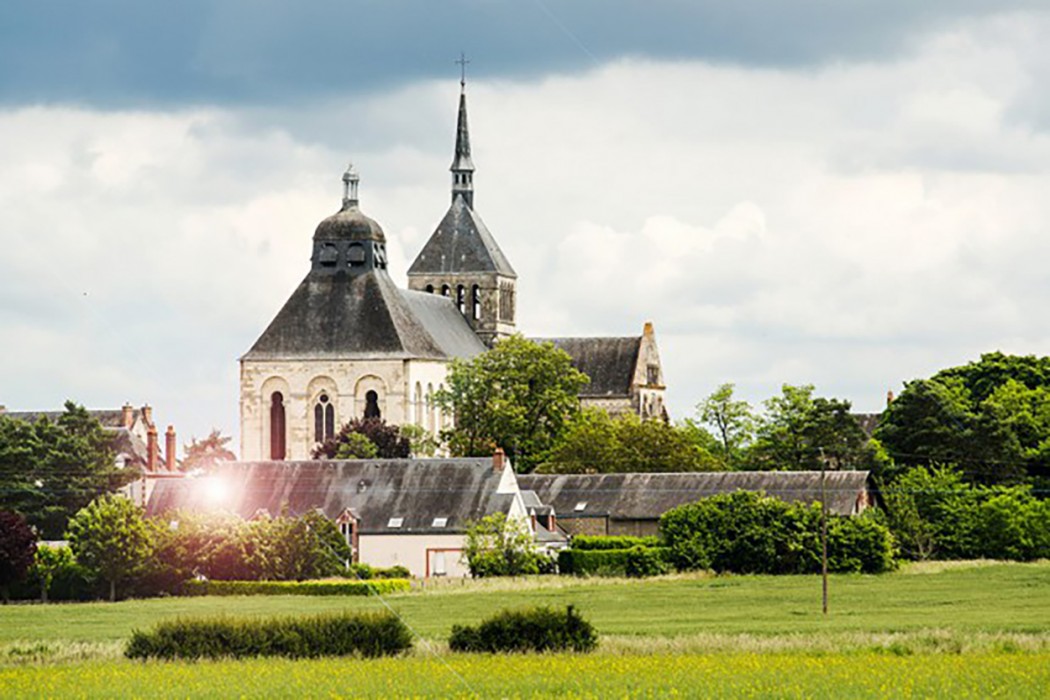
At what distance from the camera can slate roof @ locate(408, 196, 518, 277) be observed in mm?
148000

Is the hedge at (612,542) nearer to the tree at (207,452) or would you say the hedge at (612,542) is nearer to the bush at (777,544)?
the bush at (777,544)

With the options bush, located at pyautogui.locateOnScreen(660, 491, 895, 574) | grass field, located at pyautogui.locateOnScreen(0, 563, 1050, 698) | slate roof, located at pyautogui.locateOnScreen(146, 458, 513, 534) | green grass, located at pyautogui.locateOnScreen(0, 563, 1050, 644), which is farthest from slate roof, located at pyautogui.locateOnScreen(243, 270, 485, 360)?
grass field, located at pyautogui.locateOnScreen(0, 563, 1050, 698)

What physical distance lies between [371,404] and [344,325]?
15.1ft

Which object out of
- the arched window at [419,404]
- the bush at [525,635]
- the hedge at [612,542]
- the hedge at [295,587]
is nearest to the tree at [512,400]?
the arched window at [419,404]

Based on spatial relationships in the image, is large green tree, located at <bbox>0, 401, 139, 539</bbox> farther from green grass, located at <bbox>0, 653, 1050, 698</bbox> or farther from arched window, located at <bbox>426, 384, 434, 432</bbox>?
green grass, located at <bbox>0, 653, 1050, 698</bbox>

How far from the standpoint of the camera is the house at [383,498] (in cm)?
8812

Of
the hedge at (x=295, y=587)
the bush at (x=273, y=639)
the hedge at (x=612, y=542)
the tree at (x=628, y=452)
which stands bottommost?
the bush at (x=273, y=639)

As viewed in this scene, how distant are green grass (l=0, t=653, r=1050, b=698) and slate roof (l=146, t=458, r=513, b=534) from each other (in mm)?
45327

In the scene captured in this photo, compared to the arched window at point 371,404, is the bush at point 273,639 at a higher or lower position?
lower

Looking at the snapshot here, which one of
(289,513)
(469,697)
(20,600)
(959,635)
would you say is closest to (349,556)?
(289,513)

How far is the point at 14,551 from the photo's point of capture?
76.3m

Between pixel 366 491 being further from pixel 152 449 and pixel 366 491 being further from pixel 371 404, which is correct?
pixel 371 404

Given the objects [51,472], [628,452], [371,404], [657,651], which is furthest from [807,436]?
[657,651]

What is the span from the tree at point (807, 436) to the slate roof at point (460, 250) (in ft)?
112
